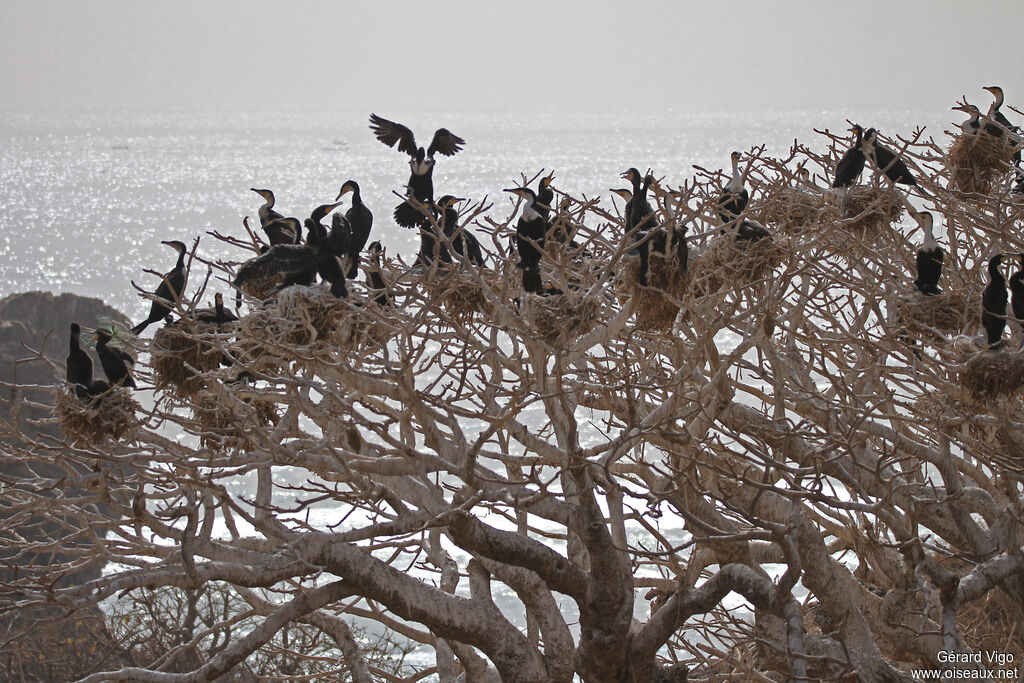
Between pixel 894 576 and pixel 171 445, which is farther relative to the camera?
pixel 894 576

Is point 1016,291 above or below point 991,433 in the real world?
above

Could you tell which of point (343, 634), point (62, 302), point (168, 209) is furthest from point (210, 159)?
point (343, 634)

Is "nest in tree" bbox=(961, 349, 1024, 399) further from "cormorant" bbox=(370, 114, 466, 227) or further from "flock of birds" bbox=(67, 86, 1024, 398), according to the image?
"cormorant" bbox=(370, 114, 466, 227)

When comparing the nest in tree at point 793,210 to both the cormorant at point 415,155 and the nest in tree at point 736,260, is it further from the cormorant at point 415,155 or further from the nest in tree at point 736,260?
the cormorant at point 415,155

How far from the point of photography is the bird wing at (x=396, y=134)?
6.27m

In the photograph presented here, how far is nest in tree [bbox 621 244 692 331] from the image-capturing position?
459 cm

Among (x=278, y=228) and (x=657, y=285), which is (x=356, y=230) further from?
(x=657, y=285)

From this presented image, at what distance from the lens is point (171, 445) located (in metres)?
4.69

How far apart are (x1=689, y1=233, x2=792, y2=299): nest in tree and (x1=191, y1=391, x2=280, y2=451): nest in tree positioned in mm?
2079

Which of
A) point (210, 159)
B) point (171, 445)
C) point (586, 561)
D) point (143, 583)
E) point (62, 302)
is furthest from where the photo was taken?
point (210, 159)

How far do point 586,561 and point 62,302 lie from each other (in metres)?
13.5

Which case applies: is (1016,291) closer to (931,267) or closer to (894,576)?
(931,267)

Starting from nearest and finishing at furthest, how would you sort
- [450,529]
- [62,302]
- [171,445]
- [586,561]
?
[450,529]
[171,445]
[586,561]
[62,302]

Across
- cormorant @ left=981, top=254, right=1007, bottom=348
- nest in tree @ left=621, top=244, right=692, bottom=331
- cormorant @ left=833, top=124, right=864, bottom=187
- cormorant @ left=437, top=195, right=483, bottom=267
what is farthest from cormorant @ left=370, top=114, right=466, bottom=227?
cormorant @ left=981, top=254, right=1007, bottom=348
